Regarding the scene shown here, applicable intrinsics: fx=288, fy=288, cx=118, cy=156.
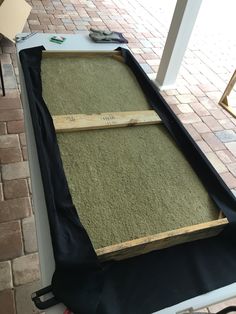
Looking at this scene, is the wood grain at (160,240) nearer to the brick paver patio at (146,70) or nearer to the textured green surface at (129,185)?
the textured green surface at (129,185)

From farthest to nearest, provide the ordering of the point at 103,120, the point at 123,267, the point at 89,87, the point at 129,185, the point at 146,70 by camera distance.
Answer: the point at 146,70
the point at 89,87
the point at 103,120
the point at 129,185
the point at 123,267

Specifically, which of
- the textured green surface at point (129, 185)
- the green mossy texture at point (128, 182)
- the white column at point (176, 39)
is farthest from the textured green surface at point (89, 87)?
the white column at point (176, 39)

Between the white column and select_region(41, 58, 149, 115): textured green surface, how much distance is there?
0.86 m

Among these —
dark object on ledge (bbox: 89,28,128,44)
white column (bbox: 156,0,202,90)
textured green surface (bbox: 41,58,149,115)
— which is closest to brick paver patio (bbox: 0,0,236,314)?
white column (bbox: 156,0,202,90)

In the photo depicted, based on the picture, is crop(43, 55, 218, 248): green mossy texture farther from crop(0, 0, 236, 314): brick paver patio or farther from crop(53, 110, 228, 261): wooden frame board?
crop(0, 0, 236, 314): brick paver patio

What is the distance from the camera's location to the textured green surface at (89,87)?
1.38m

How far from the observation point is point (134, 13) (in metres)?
3.96

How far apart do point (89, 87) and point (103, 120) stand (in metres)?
0.30

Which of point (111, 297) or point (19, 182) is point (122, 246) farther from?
point (19, 182)

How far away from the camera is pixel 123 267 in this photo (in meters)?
0.85

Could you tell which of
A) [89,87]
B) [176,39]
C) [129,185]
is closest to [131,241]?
[129,185]

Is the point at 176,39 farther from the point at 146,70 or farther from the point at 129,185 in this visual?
the point at 129,185

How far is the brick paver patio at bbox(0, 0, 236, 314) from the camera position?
4.64ft

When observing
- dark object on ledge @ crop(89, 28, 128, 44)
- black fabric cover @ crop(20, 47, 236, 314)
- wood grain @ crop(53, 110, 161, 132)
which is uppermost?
dark object on ledge @ crop(89, 28, 128, 44)
